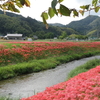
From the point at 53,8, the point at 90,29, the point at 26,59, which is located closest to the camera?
the point at 53,8

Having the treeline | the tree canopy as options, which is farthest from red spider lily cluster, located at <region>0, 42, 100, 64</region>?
the treeline

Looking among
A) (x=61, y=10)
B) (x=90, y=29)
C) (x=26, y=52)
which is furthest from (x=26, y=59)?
(x=90, y=29)

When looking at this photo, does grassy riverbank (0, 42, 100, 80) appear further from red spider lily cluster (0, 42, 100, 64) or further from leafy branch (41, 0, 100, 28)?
leafy branch (41, 0, 100, 28)

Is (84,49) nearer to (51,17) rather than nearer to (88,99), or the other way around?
(88,99)

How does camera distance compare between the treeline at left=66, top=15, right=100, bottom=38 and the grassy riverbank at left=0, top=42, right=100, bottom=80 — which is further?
the treeline at left=66, top=15, right=100, bottom=38

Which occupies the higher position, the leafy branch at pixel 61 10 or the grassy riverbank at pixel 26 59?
the leafy branch at pixel 61 10

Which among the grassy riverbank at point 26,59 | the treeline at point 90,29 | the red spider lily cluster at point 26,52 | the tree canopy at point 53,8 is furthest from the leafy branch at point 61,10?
the treeline at point 90,29

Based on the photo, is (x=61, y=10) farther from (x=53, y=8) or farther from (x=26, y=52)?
(x=26, y=52)

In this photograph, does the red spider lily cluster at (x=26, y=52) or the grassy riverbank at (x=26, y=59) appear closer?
the grassy riverbank at (x=26, y=59)

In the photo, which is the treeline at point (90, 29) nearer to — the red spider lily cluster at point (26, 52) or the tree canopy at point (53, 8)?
the red spider lily cluster at point (26, 52)

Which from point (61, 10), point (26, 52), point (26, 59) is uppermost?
point (61, 10)

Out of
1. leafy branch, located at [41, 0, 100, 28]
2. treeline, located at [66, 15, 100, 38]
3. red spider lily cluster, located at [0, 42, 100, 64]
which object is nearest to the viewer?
leafy branch, located at [41, 0, 100, 28]

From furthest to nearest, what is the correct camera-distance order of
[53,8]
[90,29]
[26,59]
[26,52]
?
[90,29] → [26,52] → [26,59] → [53,8]

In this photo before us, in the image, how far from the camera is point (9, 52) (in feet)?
52.1
